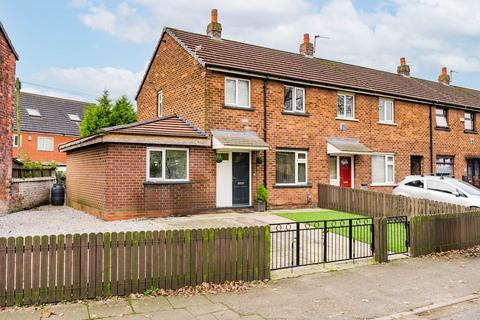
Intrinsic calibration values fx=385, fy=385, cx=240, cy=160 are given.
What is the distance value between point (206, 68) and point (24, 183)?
874 centimetres

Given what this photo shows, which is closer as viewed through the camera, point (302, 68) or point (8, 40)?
point (8, 40)

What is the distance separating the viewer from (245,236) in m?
7.19

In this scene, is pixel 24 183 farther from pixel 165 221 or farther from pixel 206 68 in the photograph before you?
pixel 206 68

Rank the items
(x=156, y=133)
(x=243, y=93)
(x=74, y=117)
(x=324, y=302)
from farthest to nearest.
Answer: (x=74, y=117) < (x=243, y=93) < (x=156, y=133) < (x=324, y=302)

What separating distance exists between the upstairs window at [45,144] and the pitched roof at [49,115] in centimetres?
76

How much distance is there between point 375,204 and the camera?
14.1 metres

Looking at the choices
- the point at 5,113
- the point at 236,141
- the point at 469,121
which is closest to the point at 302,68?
the point at 236,141

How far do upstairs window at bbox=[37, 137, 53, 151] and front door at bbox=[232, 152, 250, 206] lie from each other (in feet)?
88.3

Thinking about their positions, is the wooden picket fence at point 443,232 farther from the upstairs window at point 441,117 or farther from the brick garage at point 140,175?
the upstairs window at point 441,117

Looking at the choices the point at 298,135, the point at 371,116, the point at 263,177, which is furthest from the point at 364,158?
the point at 263,177

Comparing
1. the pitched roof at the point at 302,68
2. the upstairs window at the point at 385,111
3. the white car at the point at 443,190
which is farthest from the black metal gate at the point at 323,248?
the upstairs window at the point at 385,111

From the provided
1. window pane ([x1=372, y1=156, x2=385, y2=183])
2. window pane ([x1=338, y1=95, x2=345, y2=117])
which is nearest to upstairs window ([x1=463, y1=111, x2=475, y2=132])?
window pane ([x1=372, y1=156, x2=385, y2=183])

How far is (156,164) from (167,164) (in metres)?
0.42

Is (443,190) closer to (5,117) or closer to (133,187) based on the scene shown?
(133,187)
